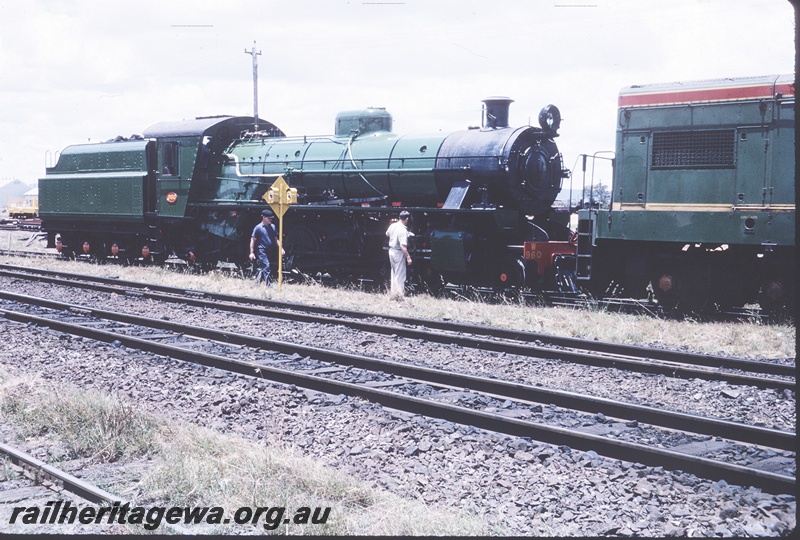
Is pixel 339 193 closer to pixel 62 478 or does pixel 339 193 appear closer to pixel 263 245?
pixel 263 245

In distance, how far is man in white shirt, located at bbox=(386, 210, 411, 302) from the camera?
1453cm

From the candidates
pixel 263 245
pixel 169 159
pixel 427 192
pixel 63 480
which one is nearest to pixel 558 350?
pixel 63 480

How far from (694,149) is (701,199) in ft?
2.84

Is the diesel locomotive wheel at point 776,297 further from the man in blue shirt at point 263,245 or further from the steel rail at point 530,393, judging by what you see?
the man in blue shirt at point 263,245

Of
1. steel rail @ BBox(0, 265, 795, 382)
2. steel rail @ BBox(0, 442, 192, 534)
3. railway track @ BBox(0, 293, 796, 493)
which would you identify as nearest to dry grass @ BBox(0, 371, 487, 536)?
steel rail @ BBox(0, 442, 192, 534)

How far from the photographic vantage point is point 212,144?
2005 cm

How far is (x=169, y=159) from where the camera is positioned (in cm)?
2056

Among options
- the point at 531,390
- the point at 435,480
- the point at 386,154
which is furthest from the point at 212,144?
the point at 435,480

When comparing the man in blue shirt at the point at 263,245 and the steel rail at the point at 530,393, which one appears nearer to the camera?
the steel rail at the point at 530,393

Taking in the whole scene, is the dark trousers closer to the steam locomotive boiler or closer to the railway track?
the steam locomotive boiler

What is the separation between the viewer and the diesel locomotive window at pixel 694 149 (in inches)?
487

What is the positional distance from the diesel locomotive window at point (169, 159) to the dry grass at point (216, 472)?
1410 cm

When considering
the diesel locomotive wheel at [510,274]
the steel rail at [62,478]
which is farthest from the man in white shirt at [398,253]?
the steel rail at [62,478]

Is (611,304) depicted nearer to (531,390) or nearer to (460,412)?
(531,390)
